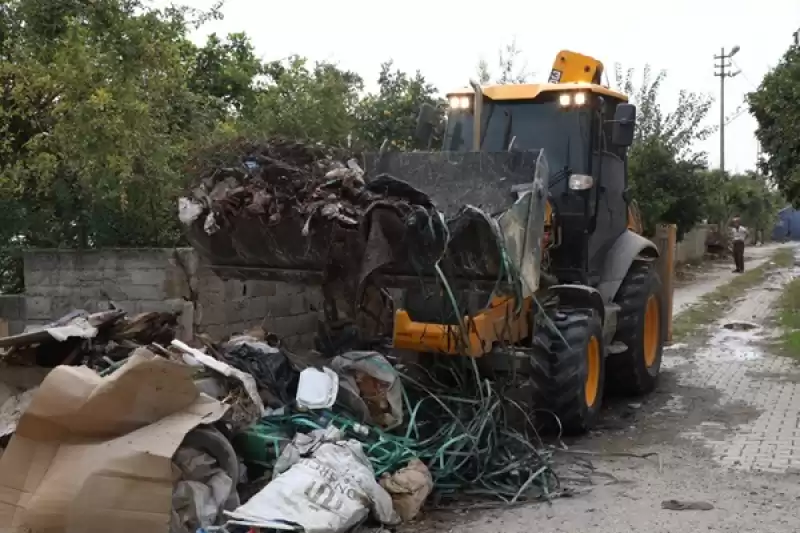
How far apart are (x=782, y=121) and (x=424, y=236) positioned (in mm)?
10618

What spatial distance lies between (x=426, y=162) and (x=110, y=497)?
3398 mm

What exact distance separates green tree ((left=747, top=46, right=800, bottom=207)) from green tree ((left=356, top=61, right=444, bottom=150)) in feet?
17.6

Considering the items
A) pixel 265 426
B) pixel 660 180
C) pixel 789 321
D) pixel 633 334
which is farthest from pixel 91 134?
pixel 660 180

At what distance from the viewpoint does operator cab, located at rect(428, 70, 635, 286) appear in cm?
711

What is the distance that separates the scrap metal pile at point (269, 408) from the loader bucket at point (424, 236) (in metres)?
0.02

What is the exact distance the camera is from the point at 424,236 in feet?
17.3

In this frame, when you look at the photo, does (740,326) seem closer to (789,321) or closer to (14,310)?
(789,321)

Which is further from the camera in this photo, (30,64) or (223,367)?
(30,64)

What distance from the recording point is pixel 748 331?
41.8 feet

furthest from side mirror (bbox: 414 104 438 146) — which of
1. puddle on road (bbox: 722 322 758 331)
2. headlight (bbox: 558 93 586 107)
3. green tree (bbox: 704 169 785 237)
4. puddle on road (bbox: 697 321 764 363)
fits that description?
green tree (bbox: 704 169 785 237)

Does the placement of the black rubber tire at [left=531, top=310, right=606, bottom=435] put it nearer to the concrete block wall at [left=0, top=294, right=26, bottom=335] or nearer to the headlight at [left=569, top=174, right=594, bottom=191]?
the headlight at [left=569, top=174, right=594, bottom=191]

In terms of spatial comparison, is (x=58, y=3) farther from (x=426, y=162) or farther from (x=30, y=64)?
(x=426, y=162)

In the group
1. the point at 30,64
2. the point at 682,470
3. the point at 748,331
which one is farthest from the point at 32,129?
the point at 748,331

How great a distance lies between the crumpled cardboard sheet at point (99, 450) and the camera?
4031mm
